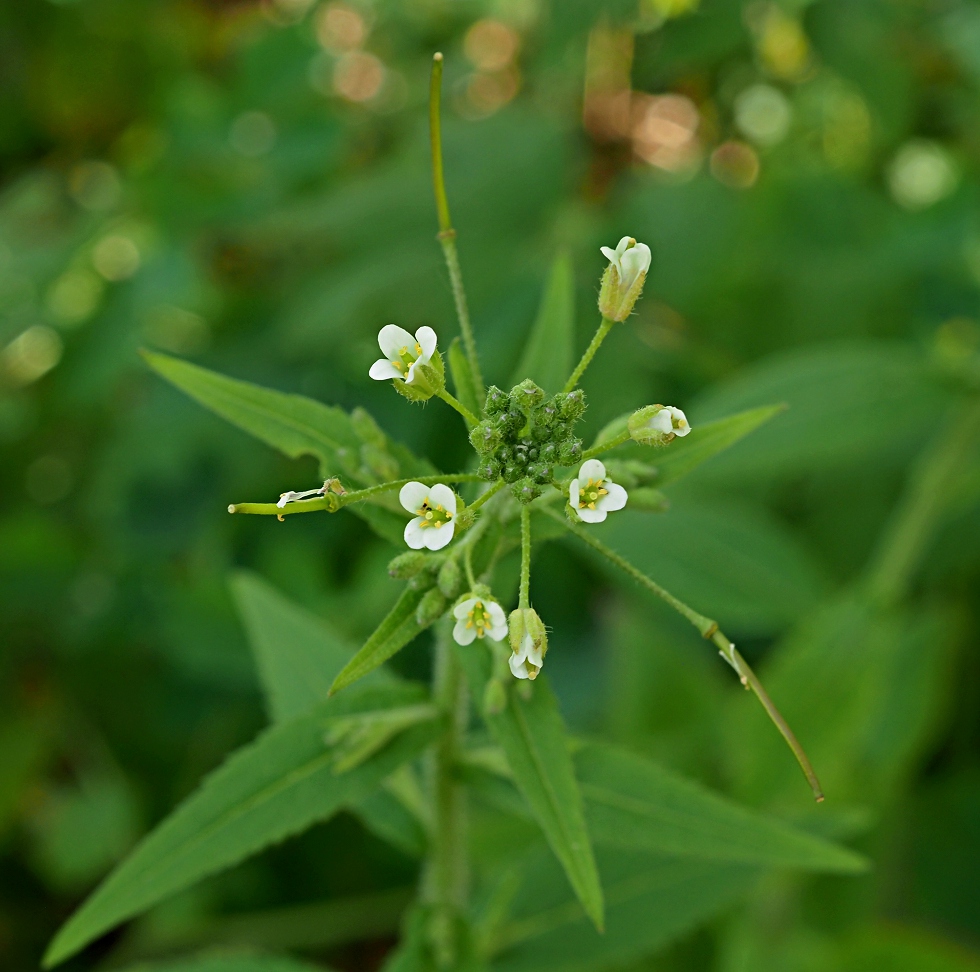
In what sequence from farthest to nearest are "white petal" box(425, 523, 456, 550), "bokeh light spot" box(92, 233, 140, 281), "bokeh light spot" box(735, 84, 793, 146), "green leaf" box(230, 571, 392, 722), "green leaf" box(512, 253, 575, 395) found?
1. "bokeh light spot" box(735, 84, 793, 146)
2. "bokeh light spot" box(92, 233, 140, 281)
3. "green leaf" box(230, 571, 392, 722)
4. "green leaf" box(512, 253, 575, 395)
5. "white petal" box(425, 523, 456, 550)

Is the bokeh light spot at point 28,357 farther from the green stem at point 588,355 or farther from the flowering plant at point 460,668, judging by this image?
the green stem at point 588,355

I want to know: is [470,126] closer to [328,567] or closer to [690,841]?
[328,567]

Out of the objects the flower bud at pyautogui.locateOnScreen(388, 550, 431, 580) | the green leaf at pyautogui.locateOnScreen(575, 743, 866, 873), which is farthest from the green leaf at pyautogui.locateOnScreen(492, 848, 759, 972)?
the flower bud at pyautogui.locateOnScreen(388, 550, 431, 580)

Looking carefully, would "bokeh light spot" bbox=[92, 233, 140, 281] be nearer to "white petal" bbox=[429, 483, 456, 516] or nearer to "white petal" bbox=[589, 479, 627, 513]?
"white petal" bbox=[429, 483, 456, 516]

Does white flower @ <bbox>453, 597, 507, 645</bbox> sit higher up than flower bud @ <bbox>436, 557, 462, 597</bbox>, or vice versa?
flower bud @ <bbox>436, 557, 462, 597</bbox>

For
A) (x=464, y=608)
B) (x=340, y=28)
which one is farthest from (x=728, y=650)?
(x=340, y=28)

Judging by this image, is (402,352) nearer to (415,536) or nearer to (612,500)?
(415,536)
